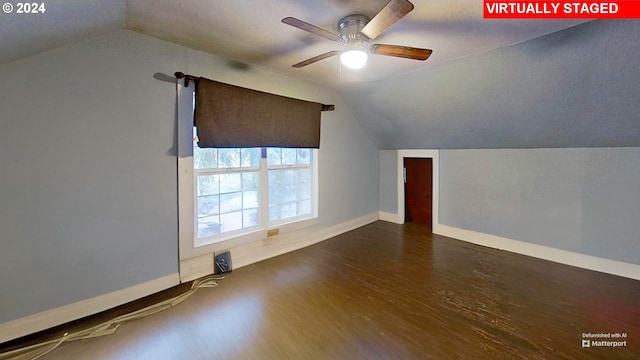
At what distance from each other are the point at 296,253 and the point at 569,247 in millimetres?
3328

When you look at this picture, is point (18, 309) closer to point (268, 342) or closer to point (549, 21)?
point (268, 342)

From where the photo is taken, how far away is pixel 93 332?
1901 millimetres

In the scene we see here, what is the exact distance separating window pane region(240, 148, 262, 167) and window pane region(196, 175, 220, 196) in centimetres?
38

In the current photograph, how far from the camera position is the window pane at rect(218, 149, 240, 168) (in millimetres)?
2926

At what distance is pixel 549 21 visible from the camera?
6.33 ft

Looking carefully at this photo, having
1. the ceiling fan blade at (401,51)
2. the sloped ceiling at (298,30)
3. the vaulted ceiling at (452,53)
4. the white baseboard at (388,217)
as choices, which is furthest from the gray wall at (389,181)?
the ceiling fan blade at (401,51)

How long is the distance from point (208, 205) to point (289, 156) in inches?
50.7

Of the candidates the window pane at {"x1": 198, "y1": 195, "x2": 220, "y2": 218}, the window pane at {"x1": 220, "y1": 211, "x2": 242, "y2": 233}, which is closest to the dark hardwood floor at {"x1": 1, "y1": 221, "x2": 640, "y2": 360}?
the window pane at {"x1": 220, "y1": 211, "x2": 242, "y2": 233}

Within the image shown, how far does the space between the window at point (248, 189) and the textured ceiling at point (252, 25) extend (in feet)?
3.27

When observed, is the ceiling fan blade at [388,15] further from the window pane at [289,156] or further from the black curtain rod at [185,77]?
the window pane at [289,156]

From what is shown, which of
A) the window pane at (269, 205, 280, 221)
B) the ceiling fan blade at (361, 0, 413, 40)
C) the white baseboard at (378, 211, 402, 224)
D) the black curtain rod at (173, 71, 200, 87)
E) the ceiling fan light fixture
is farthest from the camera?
the white baseboard at (378, 211, 402, 224)

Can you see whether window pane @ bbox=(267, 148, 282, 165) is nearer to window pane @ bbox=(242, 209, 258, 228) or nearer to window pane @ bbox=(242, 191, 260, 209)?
window pane @ bbox=(242, 191, 260, 209)

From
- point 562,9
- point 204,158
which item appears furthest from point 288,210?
point 562,9

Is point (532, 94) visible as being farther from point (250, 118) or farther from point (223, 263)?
point (223, 263)
